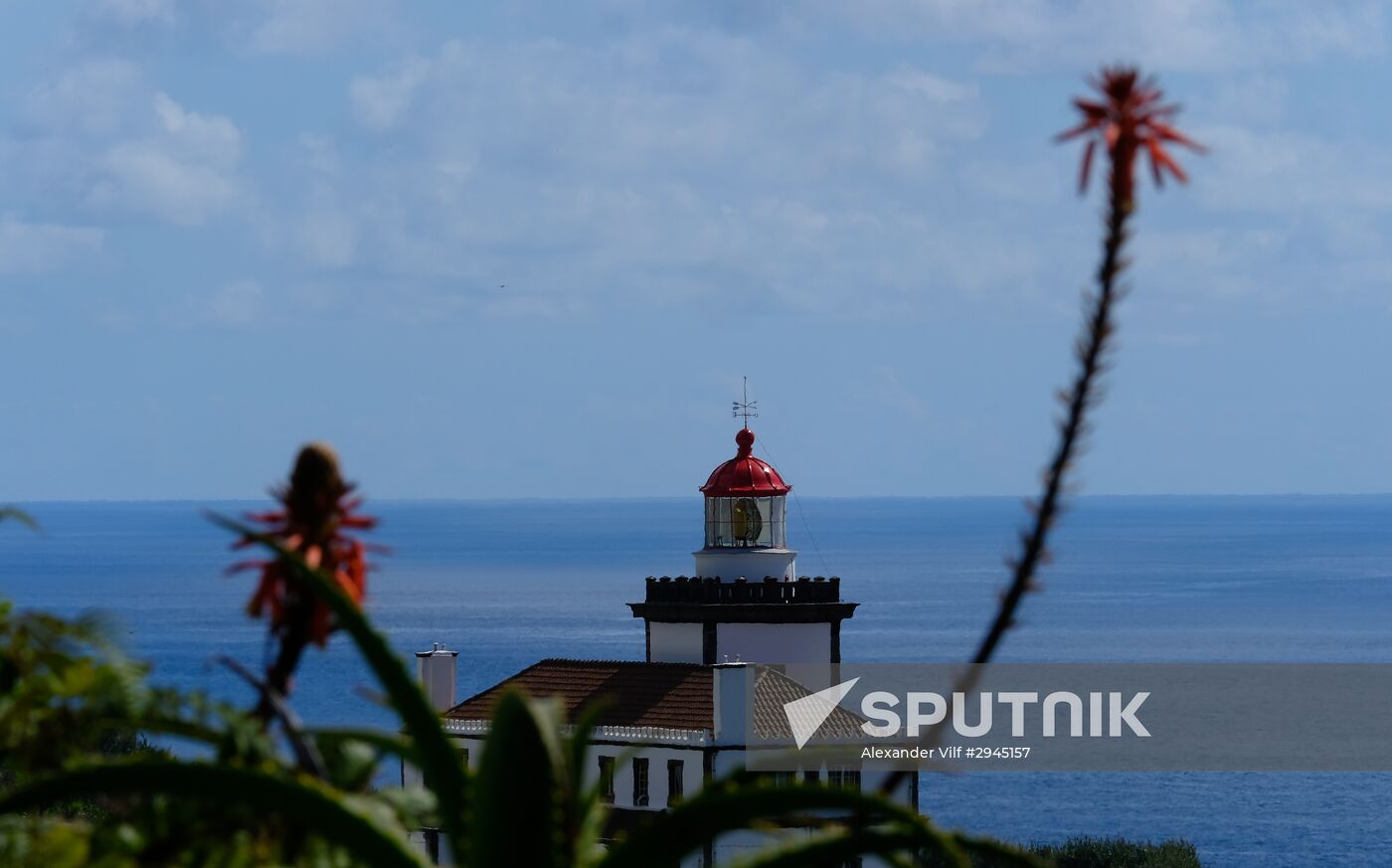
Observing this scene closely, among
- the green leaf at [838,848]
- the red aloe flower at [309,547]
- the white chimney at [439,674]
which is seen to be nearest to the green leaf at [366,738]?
the red aloe flower at [309,547]

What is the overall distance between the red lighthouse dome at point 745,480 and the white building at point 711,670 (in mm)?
20

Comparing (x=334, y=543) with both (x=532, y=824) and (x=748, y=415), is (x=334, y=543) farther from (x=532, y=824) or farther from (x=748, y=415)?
(x=748, y=415)

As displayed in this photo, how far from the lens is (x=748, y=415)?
4359 cm

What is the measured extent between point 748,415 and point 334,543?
39.6 m

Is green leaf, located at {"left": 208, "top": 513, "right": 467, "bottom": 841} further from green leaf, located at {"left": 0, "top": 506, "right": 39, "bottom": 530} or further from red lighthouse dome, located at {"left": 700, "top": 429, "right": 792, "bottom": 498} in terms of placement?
red lighthouse dome, located at {"left": 700, "top": 429, "right": 792, "bottom": 498}

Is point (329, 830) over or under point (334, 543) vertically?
under

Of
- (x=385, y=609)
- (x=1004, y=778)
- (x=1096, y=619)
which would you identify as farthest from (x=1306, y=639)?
(x=385, y=609)

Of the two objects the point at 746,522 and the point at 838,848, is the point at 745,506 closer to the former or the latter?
the point at 746,522

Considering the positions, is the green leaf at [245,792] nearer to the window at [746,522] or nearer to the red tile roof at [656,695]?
the red tile roof at [656,695]

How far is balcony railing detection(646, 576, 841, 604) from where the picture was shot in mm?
39438

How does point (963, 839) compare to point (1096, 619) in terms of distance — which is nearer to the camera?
point (963, 839)

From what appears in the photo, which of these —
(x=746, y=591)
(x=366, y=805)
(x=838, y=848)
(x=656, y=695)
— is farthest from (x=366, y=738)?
(x=746, y=591)

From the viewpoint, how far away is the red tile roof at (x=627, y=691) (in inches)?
1438

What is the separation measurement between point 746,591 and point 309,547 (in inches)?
1398
